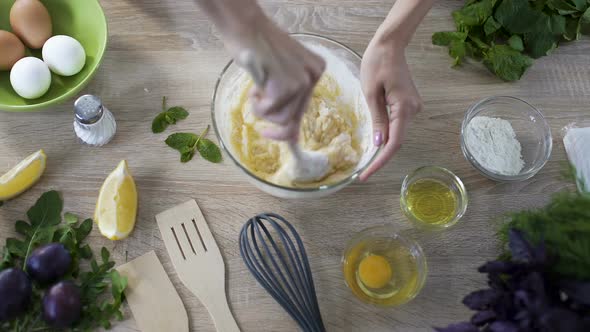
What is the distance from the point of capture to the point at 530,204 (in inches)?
48.3

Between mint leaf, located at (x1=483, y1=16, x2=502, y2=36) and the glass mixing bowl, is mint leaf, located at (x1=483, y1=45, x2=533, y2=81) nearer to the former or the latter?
mint leaf, located at (x1=483, y1=16, x2=502, y2=36)

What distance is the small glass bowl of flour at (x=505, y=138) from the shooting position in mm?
1229

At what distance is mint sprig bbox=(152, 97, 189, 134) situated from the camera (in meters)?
1.24

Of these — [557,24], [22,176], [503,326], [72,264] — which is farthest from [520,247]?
[22,176]

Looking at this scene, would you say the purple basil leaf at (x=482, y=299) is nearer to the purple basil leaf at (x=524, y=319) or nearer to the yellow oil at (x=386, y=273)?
the purple basil leaf at (x=524, y=319)

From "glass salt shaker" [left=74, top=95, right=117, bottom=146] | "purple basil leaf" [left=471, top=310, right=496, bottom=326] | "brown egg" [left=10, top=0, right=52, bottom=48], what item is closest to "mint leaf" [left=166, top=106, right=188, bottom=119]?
"glass salt shaker" [left=74, top=95, right=117, bottom=146]

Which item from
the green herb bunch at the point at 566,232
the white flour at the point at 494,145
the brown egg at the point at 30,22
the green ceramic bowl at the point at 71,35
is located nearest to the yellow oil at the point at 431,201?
the white flour at the point at 494,145

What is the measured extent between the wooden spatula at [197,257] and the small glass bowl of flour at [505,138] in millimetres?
629

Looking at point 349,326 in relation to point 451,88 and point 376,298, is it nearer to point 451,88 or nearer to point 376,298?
point 376,298

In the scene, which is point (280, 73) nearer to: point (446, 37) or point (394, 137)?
point (394, 137)

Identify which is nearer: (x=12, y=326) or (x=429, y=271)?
(x=12, y=326)

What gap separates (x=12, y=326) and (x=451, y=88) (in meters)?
1.11

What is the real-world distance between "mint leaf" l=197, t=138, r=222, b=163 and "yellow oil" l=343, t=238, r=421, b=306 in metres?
0.37

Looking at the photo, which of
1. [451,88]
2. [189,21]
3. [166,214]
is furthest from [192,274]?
[451,88]
